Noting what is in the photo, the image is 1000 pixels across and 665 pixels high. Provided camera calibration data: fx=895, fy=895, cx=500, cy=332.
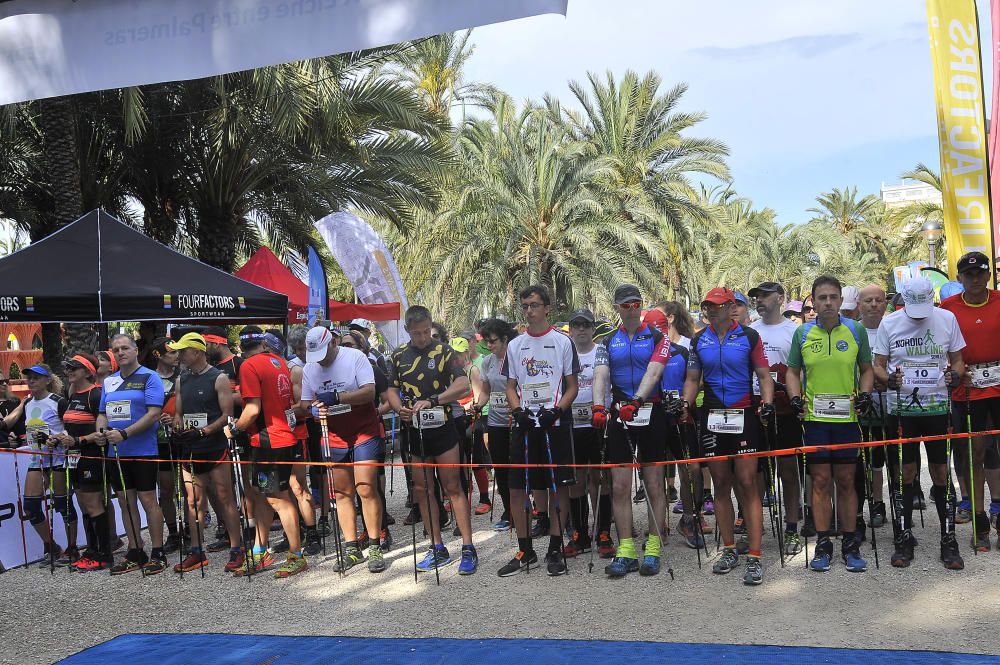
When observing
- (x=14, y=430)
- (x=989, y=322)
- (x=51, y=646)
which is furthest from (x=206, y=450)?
(x=989, y=322)

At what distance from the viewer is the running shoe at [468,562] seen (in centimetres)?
649

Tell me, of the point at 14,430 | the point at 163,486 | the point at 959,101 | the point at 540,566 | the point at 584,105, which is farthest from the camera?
the point at 584,105

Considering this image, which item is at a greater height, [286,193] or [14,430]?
[286,193]

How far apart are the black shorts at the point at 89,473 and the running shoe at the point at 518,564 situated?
11.1ft

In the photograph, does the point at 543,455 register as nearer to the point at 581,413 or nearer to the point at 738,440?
the point at 581,413

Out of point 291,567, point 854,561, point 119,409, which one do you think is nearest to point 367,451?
point 291,567

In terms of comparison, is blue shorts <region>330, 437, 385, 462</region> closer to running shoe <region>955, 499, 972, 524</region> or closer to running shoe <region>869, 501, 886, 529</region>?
running shoe <region>869, 501, 886, 529</region>

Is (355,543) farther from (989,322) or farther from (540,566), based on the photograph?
(989,322)

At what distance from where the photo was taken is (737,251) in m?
38.5

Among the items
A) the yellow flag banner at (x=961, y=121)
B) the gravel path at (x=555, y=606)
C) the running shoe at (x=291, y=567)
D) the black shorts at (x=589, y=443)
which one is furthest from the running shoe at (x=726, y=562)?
the yellow flag banner at (x=961, y=121)

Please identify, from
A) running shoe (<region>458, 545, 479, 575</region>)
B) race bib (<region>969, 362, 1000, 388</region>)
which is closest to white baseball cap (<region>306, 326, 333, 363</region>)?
running shoe (<region>458, 545, 479, 575</region>)

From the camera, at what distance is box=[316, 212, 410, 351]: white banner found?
52.9 feet

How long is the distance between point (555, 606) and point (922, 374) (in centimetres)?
293

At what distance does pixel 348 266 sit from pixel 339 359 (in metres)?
9.68
